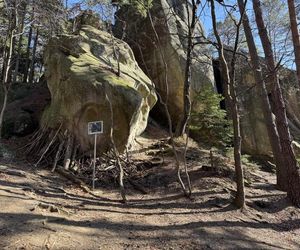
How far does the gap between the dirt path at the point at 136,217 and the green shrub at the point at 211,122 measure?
2109 millimetres

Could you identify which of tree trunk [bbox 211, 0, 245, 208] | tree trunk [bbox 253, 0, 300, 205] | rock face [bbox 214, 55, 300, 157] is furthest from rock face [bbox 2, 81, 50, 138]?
rock face [bbox 214, 55, 300, 157]

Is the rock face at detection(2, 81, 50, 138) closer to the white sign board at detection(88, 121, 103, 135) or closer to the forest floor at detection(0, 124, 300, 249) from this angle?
the forest floor at detection(0, 124, 300, 249)

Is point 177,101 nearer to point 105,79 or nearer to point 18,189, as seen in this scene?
point 105,79

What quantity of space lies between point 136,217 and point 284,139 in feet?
17.3

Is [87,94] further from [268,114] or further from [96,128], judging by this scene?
[268,114]

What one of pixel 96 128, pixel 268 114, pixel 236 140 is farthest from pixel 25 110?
pixel 268 114

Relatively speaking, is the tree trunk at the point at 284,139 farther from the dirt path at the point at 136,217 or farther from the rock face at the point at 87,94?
the rock face at the point at 87,94

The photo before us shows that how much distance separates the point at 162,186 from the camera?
8773 millimetres

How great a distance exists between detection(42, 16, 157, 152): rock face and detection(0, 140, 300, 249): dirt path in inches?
75.0

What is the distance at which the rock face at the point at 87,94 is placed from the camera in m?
9.77

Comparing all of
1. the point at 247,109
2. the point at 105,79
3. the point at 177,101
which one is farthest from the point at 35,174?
the point at 247,109

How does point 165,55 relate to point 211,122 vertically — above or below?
above

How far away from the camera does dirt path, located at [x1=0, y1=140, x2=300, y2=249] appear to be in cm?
493

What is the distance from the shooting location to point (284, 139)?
9.43 meters
